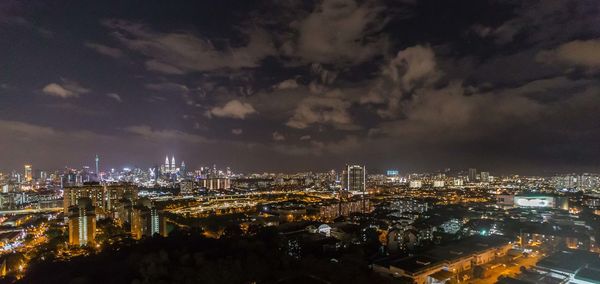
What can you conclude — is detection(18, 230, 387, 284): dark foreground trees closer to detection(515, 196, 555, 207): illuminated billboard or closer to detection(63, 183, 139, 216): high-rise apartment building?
detection(63, 183, 139, 216): high-rise apartment building

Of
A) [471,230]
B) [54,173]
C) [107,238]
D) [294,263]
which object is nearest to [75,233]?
[107,238]

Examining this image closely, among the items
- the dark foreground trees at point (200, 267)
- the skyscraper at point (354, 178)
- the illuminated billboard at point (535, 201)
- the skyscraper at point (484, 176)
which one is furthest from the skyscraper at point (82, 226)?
the skyscraper at point (484, 176)

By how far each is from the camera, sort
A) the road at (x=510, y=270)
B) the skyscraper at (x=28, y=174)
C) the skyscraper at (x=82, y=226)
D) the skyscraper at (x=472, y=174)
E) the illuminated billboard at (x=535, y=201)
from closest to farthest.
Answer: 1. the road at (x=510, y=270)
2. the skyscraper at (x=82, y=226)
3. the illuminated billboard at (x=535, y=201)
4. the skyscraper at (x=28, y=174)
5. the skyscraper at (x=472, y=174)

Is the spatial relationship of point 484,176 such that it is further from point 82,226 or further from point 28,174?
point 28,174

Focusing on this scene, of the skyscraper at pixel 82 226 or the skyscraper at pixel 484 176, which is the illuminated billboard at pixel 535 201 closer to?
the skyscraper at pixel 82 226

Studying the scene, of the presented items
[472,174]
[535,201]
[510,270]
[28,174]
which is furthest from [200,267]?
[472,174]

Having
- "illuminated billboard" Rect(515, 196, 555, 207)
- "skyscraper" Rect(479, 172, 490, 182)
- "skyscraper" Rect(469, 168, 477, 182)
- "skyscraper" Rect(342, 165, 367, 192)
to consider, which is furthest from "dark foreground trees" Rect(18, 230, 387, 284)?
"skyscraper" Rect(479, 172, 490, 182)

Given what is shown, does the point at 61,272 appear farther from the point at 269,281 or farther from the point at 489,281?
the point at 489,281
